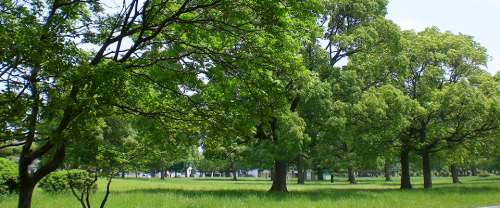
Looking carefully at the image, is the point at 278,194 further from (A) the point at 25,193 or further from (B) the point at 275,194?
(A) the point at 25,193

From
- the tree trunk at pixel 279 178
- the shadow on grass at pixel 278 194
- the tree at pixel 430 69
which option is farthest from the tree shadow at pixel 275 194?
the tree at pixel 430 69

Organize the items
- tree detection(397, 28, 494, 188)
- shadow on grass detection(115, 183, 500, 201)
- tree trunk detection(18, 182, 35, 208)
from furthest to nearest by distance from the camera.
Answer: tree detection(397, 28, 494, 188) < shadow on grass detection(115, 183, 500, 201) < tree trunk detection(18, 182, 35, 208)

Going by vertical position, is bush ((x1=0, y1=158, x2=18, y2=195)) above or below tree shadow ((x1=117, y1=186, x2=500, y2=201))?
above

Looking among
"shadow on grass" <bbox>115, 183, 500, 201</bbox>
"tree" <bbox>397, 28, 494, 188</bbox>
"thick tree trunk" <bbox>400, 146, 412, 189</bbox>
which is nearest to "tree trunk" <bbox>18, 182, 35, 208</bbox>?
"shadow on grass" <bbox>115, 183, 500, 201</bbox>

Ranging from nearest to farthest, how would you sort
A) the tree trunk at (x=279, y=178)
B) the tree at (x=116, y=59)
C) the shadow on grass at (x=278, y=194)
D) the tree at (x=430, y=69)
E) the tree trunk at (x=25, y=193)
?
the tree at (x=116, y=59) < the tree trunk at (x=25, y=193) < the shadow on grass at (x=278, y=194) < the tree trunk at (x=279, y=178) < the tree at (x=430, y=69)

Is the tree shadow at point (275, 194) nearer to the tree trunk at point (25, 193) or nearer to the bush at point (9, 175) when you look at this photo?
the bush at point (9, 175)

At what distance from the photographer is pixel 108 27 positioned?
9.11m

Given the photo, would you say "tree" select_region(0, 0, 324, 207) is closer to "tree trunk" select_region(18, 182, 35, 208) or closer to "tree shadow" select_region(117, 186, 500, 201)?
"tree trunk" select_region(18, 182, 35, 208)

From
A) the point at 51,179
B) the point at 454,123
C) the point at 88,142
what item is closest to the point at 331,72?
the point at 454,123

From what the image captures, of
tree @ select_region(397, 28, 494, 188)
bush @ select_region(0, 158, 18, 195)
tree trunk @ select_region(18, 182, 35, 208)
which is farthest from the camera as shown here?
tree @ select_region(397, 28, 494, 188)

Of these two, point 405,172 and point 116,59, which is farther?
point 405,172

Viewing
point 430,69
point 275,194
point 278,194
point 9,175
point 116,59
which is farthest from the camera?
point 430,69

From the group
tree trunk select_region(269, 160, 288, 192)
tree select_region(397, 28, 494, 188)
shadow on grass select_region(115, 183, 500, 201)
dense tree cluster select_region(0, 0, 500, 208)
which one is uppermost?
tree select_region(397, 28, 494, 188)

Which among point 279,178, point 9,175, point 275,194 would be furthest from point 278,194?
point 9,175
